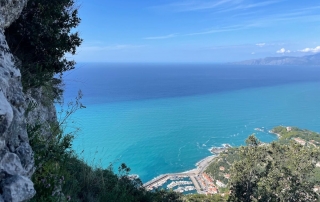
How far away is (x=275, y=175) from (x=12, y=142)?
51.3ft

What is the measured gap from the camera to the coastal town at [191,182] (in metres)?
29.5

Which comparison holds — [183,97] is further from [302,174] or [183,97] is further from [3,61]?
[3,61]

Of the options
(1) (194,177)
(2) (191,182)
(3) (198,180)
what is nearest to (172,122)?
(1) (194,177)

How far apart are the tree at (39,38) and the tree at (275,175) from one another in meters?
13.4

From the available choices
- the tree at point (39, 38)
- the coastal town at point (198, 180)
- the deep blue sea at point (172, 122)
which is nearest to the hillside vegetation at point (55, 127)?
the tree at point (39, 38)

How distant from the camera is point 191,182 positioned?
31.3 metres

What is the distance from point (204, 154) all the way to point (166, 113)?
18378 millimetres

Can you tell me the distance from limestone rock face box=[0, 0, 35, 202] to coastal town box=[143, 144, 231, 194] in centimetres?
2732

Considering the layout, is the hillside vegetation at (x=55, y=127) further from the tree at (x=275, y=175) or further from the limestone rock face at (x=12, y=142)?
the tree at (x=275, y=175)

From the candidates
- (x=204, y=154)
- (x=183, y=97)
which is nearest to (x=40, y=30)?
(x=204, y=154)

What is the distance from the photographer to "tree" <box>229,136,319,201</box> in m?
14.2

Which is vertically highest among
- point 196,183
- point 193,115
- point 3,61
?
point 3,61

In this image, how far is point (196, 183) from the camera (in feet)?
102

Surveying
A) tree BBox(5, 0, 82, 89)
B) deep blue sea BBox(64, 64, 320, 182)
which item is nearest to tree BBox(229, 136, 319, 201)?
deep blue sea BBox(64, 64, 320, 182)
